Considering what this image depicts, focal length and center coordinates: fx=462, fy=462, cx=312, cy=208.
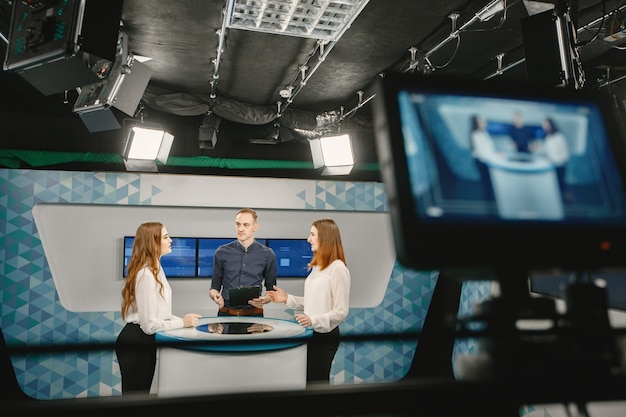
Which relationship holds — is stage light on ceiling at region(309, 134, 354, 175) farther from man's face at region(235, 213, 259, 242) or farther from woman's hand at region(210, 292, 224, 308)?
woman's hand at region(210, 292, 224, 308)

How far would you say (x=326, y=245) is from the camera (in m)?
3.56

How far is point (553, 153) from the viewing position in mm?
787

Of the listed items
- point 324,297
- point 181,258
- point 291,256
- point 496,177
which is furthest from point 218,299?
Result: point 496,177

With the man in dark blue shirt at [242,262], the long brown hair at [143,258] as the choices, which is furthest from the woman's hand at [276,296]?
the man in dark blue shirt at [242,262]

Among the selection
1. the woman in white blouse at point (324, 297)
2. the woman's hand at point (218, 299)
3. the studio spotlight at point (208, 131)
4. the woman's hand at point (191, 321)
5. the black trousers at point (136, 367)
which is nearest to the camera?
the woman's hand at point (191, 321)

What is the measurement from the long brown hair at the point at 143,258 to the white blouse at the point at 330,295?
109cm

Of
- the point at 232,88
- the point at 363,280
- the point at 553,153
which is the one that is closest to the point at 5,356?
the point at 553,153

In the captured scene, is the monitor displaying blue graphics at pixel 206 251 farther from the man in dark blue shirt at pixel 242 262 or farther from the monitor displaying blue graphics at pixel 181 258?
the man in dark blue shirt at pixel 242 262

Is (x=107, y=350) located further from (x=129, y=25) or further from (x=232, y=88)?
(x=232, y=88)

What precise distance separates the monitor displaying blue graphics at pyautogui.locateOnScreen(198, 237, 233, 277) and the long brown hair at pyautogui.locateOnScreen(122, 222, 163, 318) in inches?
105

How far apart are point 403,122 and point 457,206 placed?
0.16 meters

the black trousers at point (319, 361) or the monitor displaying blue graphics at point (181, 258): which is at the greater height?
the monitor displaying blue graphics at point (181, 258)

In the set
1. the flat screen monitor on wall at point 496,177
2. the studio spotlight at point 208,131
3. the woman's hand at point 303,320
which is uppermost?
the studio spotlight at point 208,131

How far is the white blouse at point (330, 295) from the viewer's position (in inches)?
134
